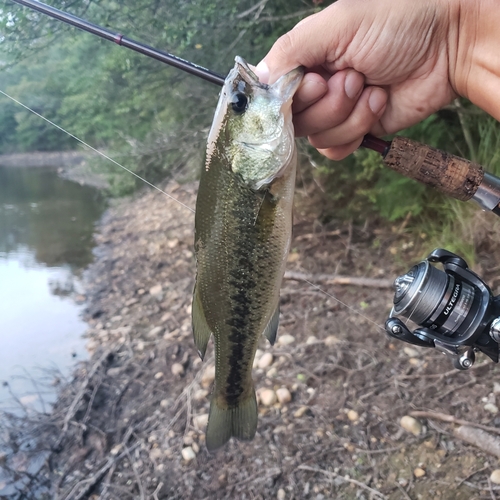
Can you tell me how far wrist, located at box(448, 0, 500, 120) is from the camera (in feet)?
5.06

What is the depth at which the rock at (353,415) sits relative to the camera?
257 cm

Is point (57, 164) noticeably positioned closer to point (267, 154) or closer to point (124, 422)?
point (124, 422)

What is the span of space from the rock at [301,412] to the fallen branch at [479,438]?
83cm

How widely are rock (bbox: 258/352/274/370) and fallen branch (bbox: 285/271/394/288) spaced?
2.32ft

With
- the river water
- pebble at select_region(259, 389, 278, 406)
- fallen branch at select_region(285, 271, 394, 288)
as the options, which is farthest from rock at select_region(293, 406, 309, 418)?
the river water

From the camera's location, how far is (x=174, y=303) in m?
4.48

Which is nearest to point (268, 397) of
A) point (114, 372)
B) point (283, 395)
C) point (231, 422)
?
point (283, 395)

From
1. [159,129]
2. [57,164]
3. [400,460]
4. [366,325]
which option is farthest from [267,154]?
[57,164]

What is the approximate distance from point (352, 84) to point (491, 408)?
1.92 metres

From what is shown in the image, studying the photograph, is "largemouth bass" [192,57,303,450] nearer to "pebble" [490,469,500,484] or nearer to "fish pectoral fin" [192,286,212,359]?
"fish pectoral fin" [192,286,212,359]

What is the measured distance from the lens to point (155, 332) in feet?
13.3

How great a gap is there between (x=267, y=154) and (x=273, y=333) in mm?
576

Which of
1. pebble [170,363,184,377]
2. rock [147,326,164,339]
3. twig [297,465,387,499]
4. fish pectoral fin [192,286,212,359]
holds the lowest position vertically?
rock [147,326,164,339]

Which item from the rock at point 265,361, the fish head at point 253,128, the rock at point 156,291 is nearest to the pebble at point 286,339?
the rock at point 265,361
